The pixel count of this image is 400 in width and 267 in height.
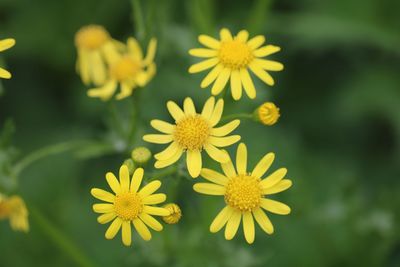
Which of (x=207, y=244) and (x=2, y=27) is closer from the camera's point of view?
(x=207, y=244)

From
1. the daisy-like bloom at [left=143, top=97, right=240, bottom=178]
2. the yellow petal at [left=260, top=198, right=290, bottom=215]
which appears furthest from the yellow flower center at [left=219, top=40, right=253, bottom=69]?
the yellow petal at [left=260, top=198, right=290, bottom=215]

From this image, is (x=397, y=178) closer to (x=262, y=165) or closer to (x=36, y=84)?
(x=262, y=165)

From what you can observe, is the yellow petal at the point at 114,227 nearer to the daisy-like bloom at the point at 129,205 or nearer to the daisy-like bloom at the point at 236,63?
the daisy-like bloom at the point at 129,205

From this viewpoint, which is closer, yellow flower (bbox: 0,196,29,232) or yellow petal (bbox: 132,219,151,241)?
yellow petal (bbox: 132,219,151,241)

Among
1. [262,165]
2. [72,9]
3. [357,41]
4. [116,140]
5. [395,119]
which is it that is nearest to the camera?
[262,165]

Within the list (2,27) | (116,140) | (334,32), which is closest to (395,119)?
(334,32)

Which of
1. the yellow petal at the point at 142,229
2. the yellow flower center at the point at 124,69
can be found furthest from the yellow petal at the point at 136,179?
the yellow flower center at the point at 124,69

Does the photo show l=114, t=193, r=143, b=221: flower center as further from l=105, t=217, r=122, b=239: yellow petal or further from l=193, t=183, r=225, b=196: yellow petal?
l=193, t=183, r=225, b=196: yellow petal
